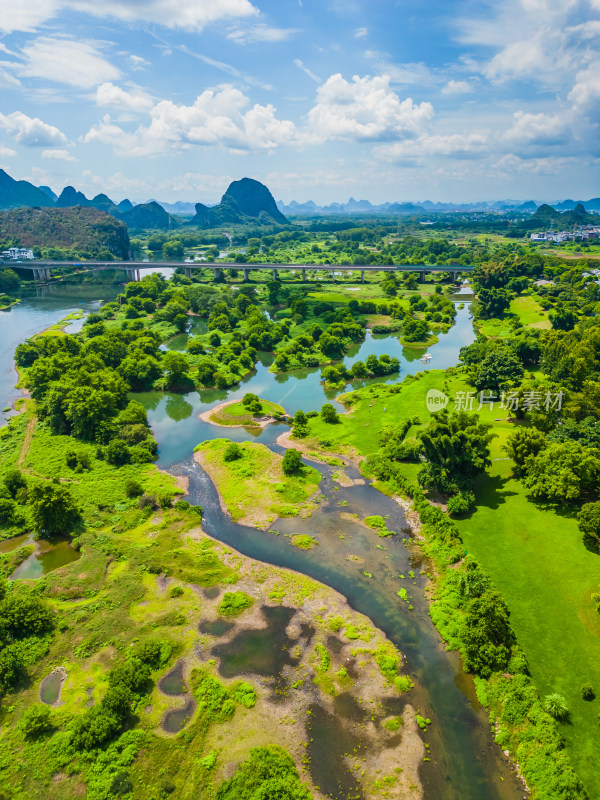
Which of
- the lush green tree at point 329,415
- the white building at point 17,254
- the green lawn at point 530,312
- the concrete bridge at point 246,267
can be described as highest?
the white building at point 17,254

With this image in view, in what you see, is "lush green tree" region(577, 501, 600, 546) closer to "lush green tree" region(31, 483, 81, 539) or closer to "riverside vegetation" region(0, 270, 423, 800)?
"riverside vegetation" region(0, 270, 423, 800)

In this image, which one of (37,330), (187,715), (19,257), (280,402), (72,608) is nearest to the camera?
(187,715)

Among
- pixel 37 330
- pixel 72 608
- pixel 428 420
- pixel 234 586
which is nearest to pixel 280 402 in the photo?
pixel 428 420

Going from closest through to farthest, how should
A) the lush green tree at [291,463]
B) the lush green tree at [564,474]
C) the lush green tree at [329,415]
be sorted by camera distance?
the lush green tree at [564,474]
the lush green tree at [291,463]
the lush green tree at [329,415]

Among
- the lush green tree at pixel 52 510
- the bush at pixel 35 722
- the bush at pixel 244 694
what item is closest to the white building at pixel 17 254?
the lush green tree at pixel 52 510

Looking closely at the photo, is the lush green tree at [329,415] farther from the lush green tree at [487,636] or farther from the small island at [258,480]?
the lush green tree at [487,636]

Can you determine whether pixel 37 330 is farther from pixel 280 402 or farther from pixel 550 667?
pixel 550 667

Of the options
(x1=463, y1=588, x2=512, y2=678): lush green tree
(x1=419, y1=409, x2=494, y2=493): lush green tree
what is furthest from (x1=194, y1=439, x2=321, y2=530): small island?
(x1=463, y1=588, x2=512, y2=678): lush green tree
